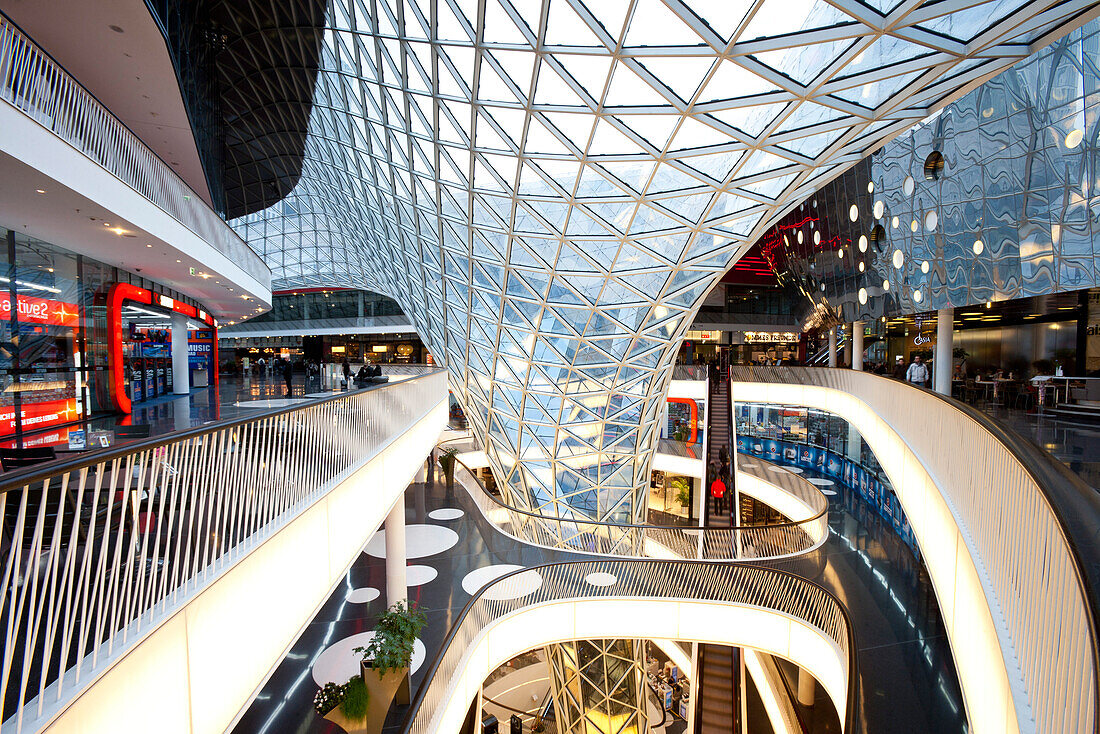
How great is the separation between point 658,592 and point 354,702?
11802 millimetres

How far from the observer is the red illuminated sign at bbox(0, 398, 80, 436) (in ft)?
44.7

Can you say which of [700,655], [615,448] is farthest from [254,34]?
[700,655]

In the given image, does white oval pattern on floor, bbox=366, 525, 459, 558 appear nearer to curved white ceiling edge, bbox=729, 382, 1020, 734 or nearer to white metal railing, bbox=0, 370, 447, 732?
white metal railing, bbox=0, 370, 447, 732

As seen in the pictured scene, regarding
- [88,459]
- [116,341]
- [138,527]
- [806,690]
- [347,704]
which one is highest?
[116,341]

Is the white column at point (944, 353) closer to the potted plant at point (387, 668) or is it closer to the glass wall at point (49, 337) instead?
the potted plant at point (387, 668)

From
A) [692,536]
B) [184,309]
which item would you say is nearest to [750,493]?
[692,536]

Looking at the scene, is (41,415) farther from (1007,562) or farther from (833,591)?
(833,591)

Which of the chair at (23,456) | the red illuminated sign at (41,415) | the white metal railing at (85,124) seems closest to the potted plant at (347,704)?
the chair at (23,456)

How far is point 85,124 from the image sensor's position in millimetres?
13031

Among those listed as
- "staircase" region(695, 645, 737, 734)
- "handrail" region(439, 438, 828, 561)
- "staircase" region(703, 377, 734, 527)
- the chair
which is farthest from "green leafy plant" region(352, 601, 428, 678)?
"staircase" region(703, 377, 734, 527)

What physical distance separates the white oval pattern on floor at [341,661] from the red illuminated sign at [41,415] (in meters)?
10.5

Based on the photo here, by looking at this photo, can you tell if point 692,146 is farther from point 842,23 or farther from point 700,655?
point 700,655

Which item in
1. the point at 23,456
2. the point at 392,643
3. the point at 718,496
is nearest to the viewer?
the point at 23,456

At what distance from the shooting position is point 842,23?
40.0ft
